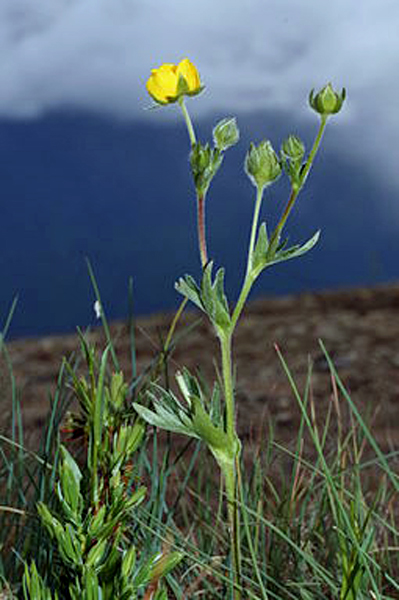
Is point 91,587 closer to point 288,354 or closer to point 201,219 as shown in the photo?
point 201,219

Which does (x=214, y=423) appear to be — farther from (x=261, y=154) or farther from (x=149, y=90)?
(x=149, y=90)

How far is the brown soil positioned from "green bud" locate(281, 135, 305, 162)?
235cm

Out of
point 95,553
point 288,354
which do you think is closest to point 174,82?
point 95,553

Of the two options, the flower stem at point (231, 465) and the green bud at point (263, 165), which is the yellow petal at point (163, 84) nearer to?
the green bud at point (263, 165)

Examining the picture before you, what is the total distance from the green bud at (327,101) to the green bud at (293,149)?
5 cm

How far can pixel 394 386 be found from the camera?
14.9 feet

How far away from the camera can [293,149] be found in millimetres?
1169

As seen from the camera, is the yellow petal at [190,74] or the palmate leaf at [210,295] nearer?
the palmate leaf at [210,295]

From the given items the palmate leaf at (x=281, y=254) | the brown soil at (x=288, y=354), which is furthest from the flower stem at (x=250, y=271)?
the brown soil at (x=288, y=354)

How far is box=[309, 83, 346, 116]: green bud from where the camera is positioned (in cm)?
117

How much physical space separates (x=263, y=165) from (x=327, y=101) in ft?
0.41

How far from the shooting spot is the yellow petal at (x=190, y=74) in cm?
123

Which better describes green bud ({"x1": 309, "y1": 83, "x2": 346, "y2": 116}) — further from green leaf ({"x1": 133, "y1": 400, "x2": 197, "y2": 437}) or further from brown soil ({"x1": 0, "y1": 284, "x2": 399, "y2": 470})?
brown soil ({"x1": 0, "y1": 284, "x2": 399, "y2": 470})

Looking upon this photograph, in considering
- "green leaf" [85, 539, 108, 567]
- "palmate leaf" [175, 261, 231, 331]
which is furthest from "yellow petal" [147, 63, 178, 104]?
"green leaf" [85, 539, 108, 567]
